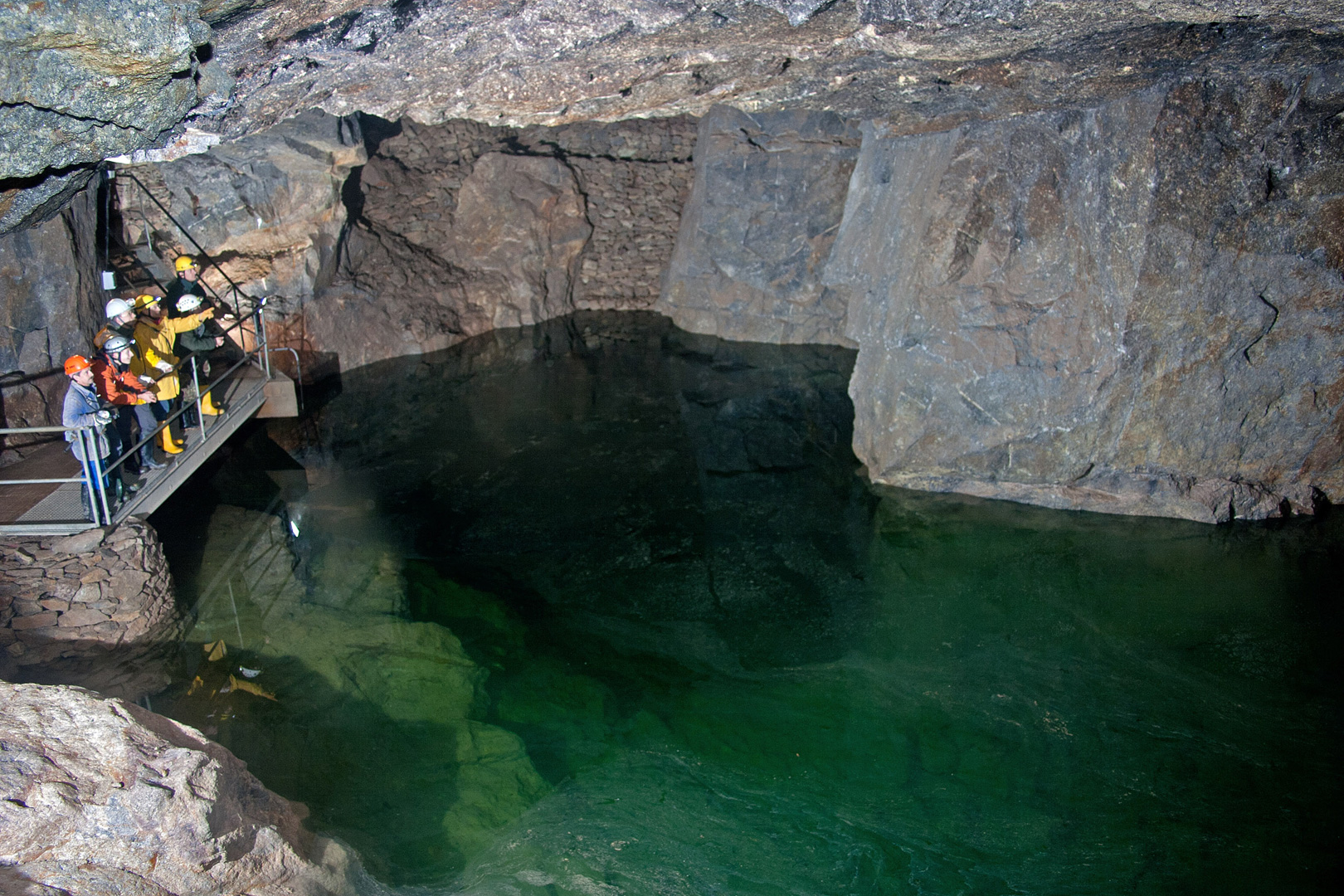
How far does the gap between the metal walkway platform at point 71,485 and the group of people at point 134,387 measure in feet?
0.32

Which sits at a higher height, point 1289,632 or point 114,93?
point 114,93

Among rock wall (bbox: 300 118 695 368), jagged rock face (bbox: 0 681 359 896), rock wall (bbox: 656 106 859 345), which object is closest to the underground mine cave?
jagged rock face (bbox: 0 681 359 896)

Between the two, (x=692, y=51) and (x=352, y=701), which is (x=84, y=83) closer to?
(x=692, y=51)

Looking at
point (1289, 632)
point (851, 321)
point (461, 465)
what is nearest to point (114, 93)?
point (461, 465)

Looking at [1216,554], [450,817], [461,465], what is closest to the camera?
[450,817]

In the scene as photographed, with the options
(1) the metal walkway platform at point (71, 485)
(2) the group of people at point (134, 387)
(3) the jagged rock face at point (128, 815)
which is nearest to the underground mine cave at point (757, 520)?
(3) the jagged rock face at point (128, 815)

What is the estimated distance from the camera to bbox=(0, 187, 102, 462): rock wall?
7035 millimetres

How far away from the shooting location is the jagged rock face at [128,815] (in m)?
3.08

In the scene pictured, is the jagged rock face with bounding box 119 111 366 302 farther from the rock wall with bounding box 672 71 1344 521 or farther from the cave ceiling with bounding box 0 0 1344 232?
the rock wall with bounding box 672 71 1344 521

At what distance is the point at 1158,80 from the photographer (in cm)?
622

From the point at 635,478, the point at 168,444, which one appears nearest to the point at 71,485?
the point at 168,444

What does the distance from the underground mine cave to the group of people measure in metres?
0.71

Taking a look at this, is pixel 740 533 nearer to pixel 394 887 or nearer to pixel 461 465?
pixel 461 465

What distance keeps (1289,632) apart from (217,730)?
23.4ft
